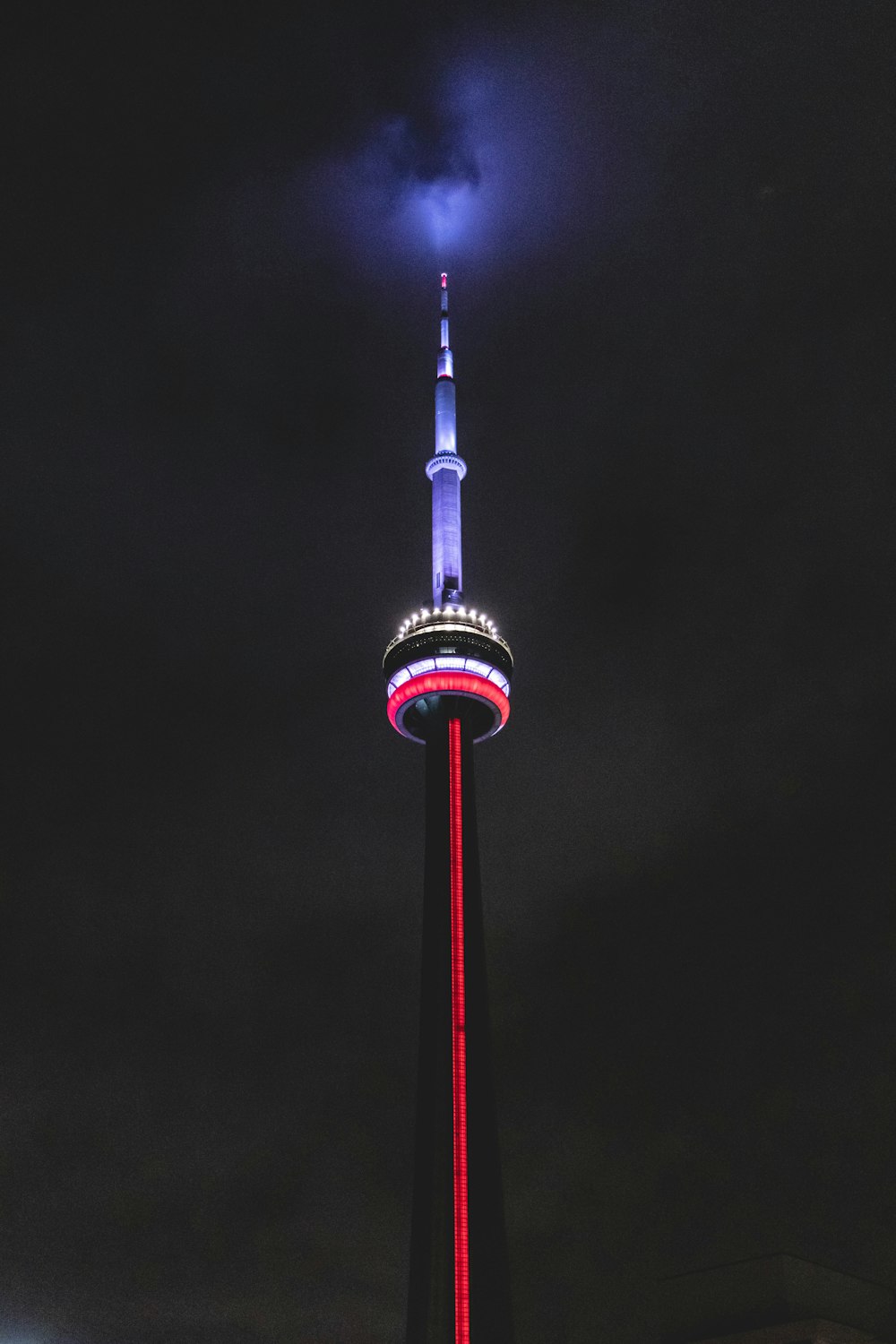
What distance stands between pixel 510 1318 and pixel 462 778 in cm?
4131

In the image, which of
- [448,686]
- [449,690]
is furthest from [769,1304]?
[448,686]

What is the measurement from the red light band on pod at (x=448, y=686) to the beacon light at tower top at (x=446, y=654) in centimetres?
8

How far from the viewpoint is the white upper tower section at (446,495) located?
122625mm

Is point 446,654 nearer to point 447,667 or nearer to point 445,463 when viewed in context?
point 447,667

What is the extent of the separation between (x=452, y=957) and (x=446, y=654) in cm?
2599

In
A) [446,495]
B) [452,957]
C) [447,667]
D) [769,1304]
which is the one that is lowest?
[769,1304]

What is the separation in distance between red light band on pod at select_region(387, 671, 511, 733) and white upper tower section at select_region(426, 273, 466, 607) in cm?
771

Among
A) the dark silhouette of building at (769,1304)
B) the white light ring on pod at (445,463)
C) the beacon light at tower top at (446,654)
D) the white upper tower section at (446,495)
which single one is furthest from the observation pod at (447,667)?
the dark silhouette of building at (769,1304)

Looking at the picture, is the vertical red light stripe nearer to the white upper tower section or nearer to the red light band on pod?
the red light band on pod

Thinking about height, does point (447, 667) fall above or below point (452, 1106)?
above

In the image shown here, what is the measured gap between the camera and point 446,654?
116 metres

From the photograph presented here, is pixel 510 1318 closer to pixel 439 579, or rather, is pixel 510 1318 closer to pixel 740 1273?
pixel 740 1273

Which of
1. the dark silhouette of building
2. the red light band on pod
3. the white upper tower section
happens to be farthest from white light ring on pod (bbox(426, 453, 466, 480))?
the dark silhouette of building

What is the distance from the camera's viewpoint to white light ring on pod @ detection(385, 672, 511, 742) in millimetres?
115875
